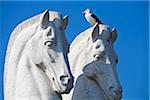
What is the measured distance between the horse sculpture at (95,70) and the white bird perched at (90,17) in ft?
1.17

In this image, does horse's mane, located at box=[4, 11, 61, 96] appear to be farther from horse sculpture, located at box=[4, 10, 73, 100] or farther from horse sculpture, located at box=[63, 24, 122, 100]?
horse sculpture, located at box=[63, 24, 122, 100]

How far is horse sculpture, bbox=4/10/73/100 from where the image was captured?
388 cm

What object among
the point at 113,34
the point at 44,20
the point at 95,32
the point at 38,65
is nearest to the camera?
the point at 38,65

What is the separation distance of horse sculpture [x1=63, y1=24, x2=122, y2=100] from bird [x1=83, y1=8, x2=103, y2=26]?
1.17ft

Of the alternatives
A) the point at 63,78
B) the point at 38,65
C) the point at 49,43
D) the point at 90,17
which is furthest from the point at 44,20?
the point at 90,17

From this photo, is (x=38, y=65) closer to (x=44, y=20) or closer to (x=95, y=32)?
(x=44, y=20)

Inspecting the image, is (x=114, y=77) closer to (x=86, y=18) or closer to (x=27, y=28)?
(x=86, y=18)

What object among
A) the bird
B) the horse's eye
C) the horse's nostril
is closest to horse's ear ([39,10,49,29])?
the horse's eye

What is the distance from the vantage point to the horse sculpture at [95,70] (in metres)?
5.12

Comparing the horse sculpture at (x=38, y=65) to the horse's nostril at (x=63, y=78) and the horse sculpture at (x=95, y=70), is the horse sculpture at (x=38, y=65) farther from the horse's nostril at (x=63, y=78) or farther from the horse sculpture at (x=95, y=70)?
the horse sculpture at (x=95, y=70)

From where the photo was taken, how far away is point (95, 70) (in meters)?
5.17

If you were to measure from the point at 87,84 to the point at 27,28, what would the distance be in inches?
52.4

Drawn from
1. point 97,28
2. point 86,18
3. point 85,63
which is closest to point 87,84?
point 85,63

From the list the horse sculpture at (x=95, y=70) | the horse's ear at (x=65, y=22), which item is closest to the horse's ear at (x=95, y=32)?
the horse sculpture at (x=95, y=70)
